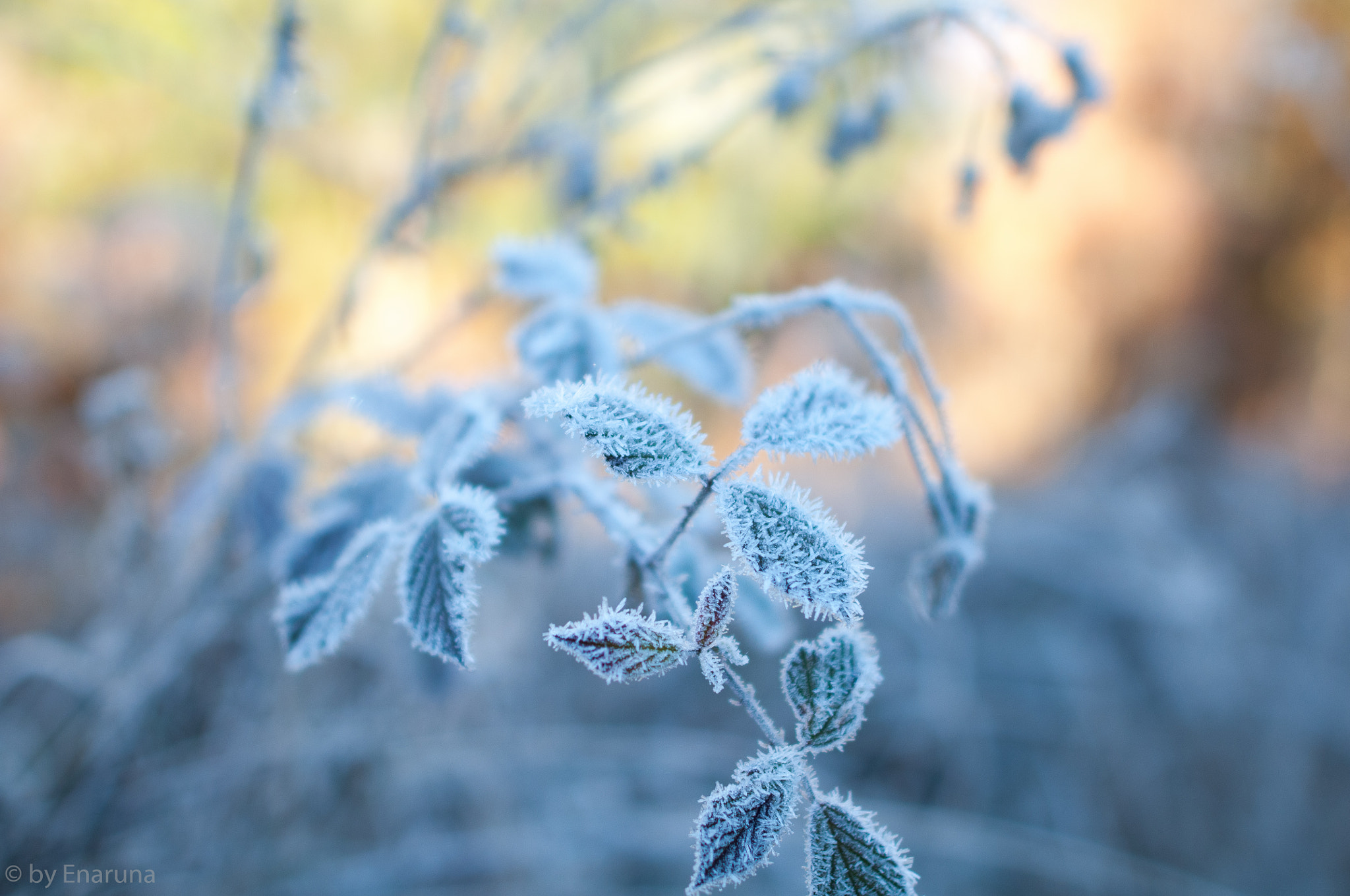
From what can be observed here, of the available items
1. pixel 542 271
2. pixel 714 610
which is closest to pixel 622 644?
pixel 714 610

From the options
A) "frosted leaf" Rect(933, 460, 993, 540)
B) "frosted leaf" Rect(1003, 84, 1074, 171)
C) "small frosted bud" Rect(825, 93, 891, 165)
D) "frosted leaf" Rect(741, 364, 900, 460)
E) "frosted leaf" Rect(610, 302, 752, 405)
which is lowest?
"frosted leaf" Rect(741, 364, 900, 460)

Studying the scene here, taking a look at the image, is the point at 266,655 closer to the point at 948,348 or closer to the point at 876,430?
the point at 876,430

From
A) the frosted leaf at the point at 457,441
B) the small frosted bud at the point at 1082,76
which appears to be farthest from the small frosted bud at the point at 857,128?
the frosted leaf at the point at 457,441

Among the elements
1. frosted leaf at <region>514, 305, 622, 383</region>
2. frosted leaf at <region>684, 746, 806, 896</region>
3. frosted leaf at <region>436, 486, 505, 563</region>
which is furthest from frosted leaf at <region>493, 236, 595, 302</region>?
frosted leaf at <region>684, 746, 806, 896</region>

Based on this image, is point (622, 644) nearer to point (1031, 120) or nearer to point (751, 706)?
point (751, 706)

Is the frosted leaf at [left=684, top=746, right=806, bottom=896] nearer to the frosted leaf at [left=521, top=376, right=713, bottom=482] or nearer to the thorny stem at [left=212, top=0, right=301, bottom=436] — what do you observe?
the frosted leaf at [left=521, top=376, right=713, bottom=482]

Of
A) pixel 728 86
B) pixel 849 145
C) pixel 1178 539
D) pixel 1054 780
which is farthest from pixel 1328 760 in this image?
pixel 728 86

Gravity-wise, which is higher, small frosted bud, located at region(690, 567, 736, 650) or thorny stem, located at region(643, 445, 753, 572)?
thorny stem, located at region(643, 445, 753, 572)

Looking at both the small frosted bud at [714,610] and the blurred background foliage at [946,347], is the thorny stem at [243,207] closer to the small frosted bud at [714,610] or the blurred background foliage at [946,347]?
the blurred background foliage at [946,347]
